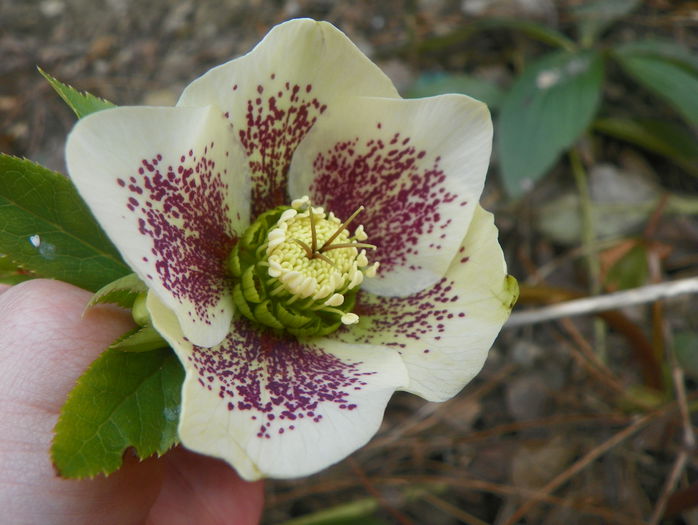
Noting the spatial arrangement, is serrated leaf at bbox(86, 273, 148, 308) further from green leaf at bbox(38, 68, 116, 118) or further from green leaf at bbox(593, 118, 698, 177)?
green leaf at bbox(593, 118, 698, 177)

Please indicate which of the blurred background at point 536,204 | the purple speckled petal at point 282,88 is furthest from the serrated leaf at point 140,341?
the blurred background at point 536,204

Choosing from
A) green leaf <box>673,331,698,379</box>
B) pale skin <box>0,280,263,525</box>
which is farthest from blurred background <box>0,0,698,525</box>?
pale skin <box>0,280,263,525</box>

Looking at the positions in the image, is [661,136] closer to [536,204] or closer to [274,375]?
[536,204]

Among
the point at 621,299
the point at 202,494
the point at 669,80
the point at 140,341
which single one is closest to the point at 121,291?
the point at 140,341

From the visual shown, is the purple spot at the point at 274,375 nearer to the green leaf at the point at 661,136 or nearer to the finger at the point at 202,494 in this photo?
the finger at the point at 202,494

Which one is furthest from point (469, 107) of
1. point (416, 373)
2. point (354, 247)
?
point (416, 373)

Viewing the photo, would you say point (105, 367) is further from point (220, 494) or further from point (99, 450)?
point (220, 494)

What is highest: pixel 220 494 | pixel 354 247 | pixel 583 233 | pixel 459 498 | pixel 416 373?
pixel 354 247
